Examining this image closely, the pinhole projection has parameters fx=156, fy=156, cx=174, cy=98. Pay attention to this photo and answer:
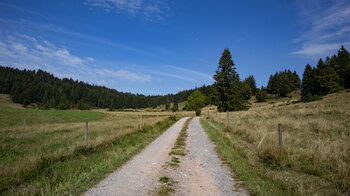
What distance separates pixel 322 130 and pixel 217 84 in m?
26.9

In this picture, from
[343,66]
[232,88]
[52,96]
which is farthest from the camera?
[52,96]

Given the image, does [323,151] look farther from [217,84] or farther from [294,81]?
[294,81]

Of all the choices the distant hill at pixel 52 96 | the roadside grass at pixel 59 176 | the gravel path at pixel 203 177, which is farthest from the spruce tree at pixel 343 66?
the distant hill at pixel 52 96

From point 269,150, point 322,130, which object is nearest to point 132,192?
point 269,150

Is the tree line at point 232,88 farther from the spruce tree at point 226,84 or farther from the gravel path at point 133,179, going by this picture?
the gravel path at point 133,179

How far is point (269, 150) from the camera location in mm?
6746

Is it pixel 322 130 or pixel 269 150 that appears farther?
pixel 322 130

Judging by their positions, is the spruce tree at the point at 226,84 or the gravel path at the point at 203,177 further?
the spruce tree at the point at 226,84

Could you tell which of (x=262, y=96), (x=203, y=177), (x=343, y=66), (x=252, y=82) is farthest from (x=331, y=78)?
(x=203, y=177)

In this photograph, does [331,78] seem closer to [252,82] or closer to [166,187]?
[252,82]

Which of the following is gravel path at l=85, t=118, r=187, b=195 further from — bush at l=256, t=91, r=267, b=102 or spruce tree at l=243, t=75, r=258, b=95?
spruce tree at l=243, t=75, r=258, b=95

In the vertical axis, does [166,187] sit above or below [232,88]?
below

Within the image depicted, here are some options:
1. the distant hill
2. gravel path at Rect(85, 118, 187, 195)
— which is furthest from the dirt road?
the distant hill

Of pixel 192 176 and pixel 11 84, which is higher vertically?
pixel 11 84
